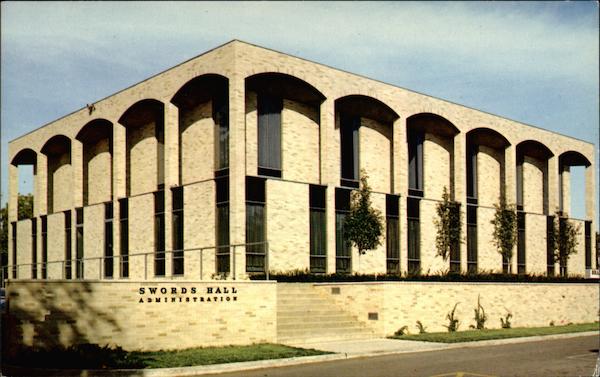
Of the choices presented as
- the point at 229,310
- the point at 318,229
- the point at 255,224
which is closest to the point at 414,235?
the point at 318,229

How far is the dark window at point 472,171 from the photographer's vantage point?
1548 inches

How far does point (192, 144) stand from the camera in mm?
30625

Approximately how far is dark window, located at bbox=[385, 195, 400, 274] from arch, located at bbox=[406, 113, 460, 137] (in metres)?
4.44

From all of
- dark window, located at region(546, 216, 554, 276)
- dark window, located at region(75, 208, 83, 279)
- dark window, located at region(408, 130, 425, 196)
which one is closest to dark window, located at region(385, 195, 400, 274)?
dark window, located at region(408, 130, 425, 196)

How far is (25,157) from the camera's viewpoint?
43000mm

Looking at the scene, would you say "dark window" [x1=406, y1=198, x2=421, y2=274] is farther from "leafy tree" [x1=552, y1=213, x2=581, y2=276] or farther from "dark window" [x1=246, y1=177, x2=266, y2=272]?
"leafy tree" [x1=552, y1=213, x2=581, y2=276]

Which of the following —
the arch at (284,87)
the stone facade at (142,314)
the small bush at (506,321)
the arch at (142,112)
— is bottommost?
the small bush at (506,321)

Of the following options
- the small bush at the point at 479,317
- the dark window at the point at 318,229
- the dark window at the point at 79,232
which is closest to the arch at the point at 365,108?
the dark window at the point at 318,229

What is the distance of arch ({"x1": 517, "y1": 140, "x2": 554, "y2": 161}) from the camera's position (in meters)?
41.8

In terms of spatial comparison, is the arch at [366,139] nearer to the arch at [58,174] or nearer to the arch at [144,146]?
the arch at [144,146]

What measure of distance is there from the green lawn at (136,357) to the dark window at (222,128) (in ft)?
39.4

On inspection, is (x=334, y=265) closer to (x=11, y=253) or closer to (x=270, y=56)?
(x=270, y=56)

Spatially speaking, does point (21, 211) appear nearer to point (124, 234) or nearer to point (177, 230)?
point (124, 234)

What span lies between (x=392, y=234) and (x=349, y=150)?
475cm
